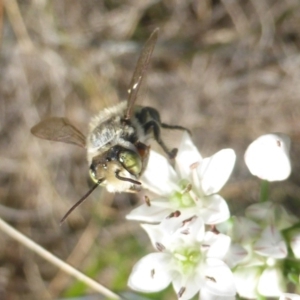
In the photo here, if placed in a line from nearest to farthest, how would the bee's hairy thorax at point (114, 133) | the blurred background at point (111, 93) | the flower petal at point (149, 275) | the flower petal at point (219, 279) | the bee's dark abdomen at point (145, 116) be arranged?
the flower petal at point (219, 279) < the bee's hairy thorax at point (114, 133) < the flower petal at point (149, 275) < the bee's dark abdomen at point (145, 116) < the blurred background at point (111, 93)

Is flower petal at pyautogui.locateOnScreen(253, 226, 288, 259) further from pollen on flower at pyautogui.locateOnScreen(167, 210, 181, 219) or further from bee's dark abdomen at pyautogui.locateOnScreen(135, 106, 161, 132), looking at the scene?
bee's dark abdomen at pyautogui.locateOnScreen(135, 106, 161, 132)

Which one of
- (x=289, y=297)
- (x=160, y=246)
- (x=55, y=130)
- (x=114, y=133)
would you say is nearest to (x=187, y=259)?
(x=160, y=246)

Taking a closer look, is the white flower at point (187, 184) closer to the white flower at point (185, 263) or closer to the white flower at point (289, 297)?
the white flower at point (185, 263)

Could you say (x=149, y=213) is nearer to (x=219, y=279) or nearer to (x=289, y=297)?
(x=219, y=279)

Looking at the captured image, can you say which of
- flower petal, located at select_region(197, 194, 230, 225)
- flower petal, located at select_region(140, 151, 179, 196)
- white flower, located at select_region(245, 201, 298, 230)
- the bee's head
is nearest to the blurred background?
flower petal, located at select_region(140, 151, 179, 196)

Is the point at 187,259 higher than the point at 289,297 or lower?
higher

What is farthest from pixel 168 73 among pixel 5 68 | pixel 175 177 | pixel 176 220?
pixel 176 220

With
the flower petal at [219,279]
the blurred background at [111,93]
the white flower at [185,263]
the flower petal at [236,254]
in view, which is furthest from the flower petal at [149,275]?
the blurred background at [111,93]
